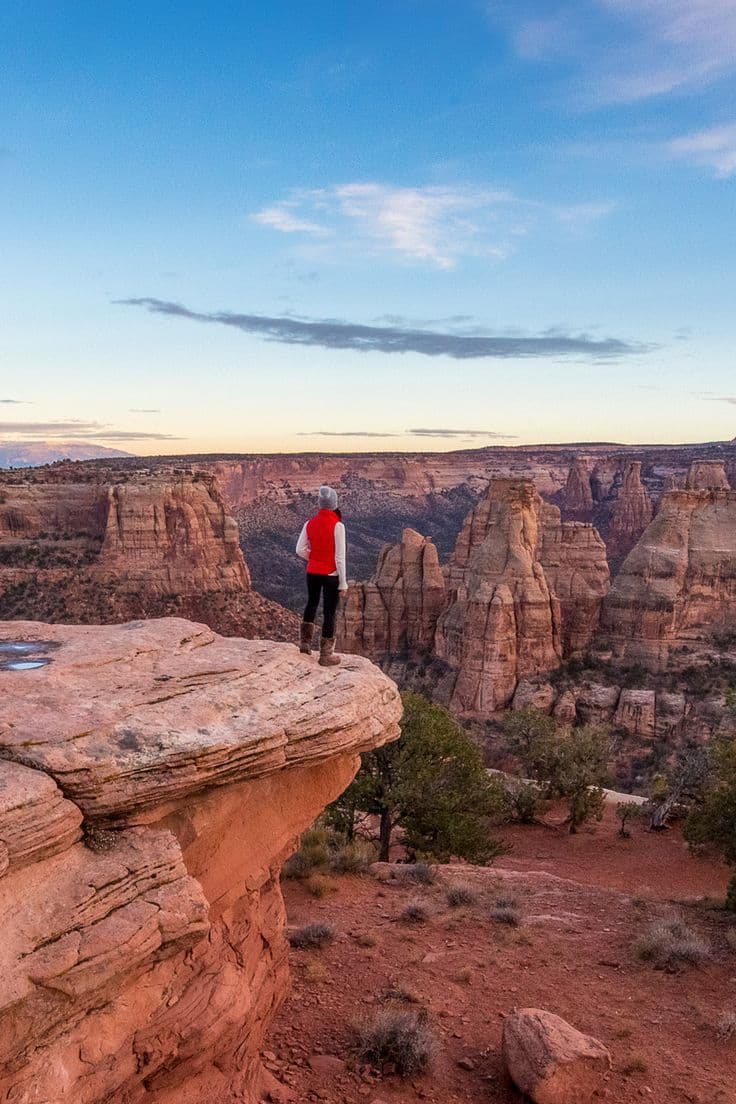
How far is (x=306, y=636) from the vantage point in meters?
10.6

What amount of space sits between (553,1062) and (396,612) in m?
47.3

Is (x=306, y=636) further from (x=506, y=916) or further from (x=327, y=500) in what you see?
(x=506, y=916)

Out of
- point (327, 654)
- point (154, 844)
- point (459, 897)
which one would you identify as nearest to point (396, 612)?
point (459, 897)

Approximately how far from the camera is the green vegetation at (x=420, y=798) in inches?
790

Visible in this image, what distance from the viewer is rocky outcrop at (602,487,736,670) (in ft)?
159

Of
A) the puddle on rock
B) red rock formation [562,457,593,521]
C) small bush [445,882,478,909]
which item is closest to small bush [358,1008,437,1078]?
small bush [445,882,478,909]

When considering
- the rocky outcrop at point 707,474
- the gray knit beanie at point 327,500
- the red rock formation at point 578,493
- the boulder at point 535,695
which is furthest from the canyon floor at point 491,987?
the red rock formation at point 578,493

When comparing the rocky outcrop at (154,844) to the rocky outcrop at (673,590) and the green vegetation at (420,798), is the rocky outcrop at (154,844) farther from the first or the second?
the rocky outcrop at (673,590)

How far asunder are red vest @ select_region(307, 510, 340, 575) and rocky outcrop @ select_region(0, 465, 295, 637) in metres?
50.8

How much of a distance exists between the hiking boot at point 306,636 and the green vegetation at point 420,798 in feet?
34.0

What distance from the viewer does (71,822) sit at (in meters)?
6.23

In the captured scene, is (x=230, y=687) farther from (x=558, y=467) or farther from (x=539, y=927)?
(x=558, y=467)

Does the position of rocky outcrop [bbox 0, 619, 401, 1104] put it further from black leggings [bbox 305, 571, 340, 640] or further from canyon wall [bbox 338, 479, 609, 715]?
canyon wall [bbox 338, 479, 609, 715]

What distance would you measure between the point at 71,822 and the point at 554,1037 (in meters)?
6.14
